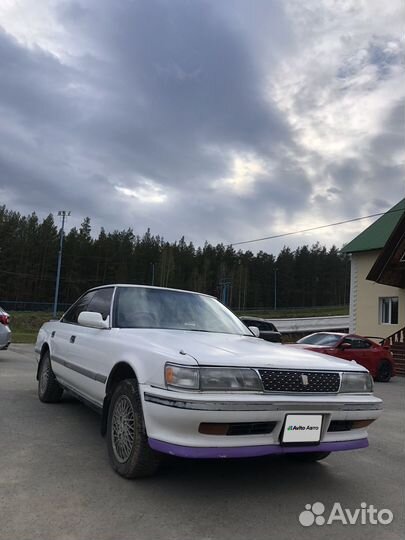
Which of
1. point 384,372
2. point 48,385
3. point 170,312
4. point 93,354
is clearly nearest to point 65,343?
point 48,385

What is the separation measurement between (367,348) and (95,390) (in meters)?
11.9

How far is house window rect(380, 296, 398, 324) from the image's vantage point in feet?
81.2

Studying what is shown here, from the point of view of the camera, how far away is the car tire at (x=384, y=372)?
575 inches

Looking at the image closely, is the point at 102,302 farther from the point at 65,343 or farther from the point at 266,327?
the point at 266,327

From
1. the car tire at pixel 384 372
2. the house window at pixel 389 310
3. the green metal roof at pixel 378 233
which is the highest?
the green metal roof at pixel 378 233

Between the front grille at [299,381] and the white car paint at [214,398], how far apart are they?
3cm

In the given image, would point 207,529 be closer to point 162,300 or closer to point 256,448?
point 256,448

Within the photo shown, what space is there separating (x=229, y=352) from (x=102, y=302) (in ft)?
6.97

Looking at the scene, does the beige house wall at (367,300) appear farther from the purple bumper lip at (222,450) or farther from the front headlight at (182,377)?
the front headlight at (182,377)

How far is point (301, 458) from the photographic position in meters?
4.55

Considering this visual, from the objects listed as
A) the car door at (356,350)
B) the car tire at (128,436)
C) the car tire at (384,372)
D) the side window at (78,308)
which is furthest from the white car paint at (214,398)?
the car tire at (384,372)

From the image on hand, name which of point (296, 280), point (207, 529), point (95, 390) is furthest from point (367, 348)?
point (296, 280)

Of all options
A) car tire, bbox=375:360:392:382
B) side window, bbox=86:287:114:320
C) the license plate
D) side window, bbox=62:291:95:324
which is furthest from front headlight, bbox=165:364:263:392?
car tire, bbox=375:360:392:382

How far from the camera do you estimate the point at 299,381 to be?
3531mm
